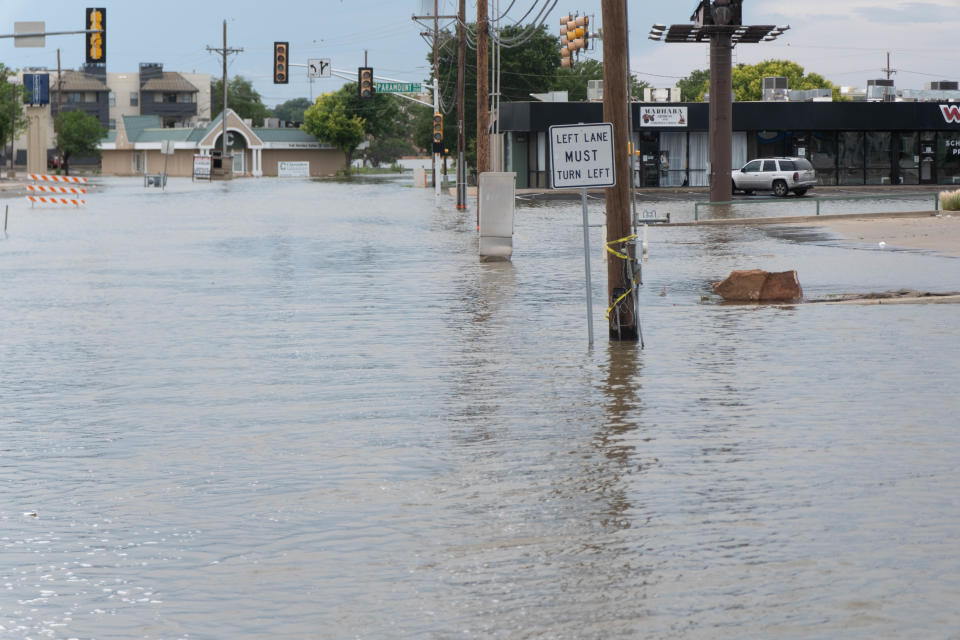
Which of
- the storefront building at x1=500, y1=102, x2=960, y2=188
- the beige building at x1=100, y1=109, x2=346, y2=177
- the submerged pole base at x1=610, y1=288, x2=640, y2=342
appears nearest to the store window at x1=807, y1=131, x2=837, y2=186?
the storefront building at x1=500, y1=102, x2=960, y2=188

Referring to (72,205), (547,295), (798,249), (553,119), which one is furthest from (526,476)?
(553,119)

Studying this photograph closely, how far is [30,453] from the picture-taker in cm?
975

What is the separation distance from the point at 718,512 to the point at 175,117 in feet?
574

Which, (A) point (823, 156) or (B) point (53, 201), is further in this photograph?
(A) point (823, 156)

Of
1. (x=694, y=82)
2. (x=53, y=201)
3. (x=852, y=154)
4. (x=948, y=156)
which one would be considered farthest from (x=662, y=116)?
(x=694, y=82)

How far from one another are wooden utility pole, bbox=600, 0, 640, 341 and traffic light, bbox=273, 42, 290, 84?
4382 cm

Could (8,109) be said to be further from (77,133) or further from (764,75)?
(764,75)

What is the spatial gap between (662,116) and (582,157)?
63.0 m

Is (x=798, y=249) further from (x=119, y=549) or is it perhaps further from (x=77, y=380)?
(x=119, y=549)

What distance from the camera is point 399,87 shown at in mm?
73625

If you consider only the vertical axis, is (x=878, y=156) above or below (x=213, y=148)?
below

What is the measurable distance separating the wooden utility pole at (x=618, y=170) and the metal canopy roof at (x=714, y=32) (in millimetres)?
41754

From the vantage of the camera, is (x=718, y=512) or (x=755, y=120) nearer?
(x=718, y=512)

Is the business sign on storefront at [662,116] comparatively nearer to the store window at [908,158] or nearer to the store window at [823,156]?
the store window at [823,156]
